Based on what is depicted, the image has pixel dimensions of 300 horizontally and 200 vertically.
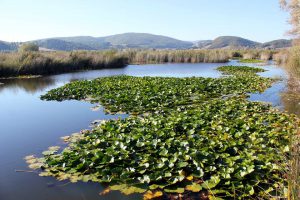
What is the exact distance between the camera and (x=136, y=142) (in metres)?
6.03

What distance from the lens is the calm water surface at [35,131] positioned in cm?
463

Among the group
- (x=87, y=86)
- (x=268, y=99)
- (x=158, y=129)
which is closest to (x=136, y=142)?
(x=158, y=129)

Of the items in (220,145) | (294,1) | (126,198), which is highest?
(294,1)

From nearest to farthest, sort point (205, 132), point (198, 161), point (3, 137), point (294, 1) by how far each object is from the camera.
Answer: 1. point (198, 161)
2. point (205, 132)
3. point (3, 137)
4. point (294, 1)

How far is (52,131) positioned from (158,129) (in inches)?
110

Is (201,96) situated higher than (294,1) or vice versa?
(294,1)

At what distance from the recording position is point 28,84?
16.8 m

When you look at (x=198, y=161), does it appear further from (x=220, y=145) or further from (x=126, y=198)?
(x=126, y=198)

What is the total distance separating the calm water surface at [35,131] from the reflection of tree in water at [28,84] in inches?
2.0

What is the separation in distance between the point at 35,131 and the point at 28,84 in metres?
9.84

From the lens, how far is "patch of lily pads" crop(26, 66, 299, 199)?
4527mm

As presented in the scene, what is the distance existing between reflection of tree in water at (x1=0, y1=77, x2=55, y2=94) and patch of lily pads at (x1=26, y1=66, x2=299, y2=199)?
8577 mm

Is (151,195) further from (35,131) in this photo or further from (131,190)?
(35,131)

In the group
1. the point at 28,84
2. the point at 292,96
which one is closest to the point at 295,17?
the point at 292,96
